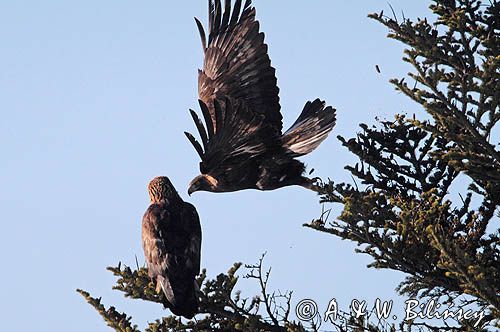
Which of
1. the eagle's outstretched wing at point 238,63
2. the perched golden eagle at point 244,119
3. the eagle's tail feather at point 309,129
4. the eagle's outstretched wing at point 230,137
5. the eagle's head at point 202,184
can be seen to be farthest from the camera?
the eagle's outstretched wing at point 238,63

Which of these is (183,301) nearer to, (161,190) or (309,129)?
(161,190)

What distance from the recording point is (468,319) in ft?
A: 25.1

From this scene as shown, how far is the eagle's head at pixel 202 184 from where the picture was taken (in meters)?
11.2

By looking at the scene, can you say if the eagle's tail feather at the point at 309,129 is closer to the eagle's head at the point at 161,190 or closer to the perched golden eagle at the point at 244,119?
the perched golden eagle at the point at 244,119

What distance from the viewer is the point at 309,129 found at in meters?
11.1

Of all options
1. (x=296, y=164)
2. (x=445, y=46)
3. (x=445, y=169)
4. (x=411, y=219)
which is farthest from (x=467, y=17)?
(x=296, y=164)

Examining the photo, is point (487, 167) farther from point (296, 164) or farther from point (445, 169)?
point (296, 164)

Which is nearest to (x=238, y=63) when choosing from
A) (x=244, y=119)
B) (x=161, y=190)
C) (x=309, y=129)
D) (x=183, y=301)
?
(x=309, y=129)

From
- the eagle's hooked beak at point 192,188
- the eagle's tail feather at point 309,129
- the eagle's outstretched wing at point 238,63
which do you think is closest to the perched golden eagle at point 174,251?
the eagle's hooked beak at point 192,188

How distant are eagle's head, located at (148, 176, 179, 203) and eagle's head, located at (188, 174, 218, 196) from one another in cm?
102

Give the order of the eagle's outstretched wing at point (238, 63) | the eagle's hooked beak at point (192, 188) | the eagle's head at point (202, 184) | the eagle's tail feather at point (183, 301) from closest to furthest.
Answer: the eagle's tail feather at point (183, 301) < the eagle's head at point (202, 184) < the eagle's hooked beak at point (192, 188) < the eagle's outstretched wing at point (238, 63)

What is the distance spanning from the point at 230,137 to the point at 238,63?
225 cm

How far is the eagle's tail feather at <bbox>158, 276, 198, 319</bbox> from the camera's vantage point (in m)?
8.58

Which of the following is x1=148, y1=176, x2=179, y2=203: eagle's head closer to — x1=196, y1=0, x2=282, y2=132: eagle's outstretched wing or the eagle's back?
the eagle's back
